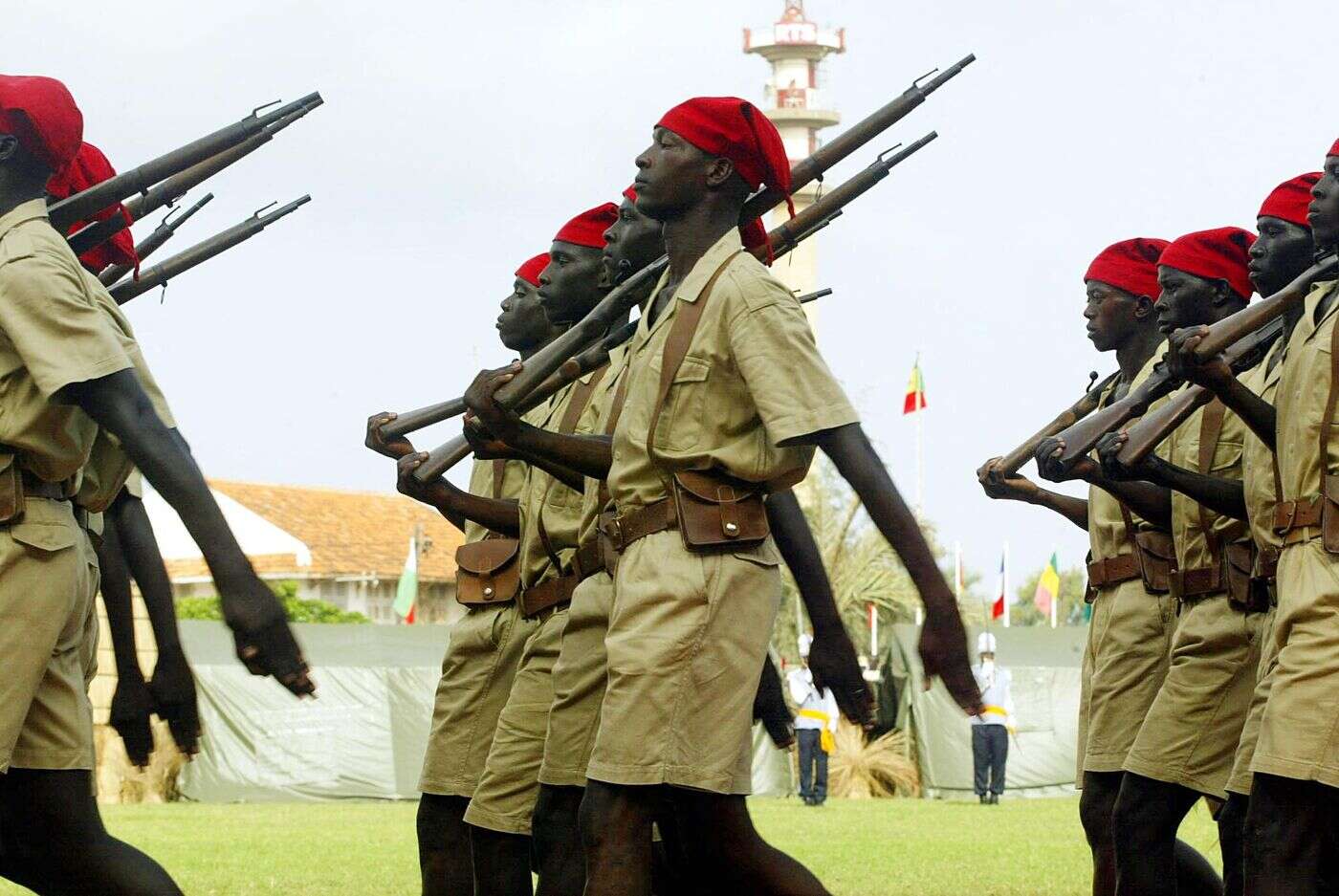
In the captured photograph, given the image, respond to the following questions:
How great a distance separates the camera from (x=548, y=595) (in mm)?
7734

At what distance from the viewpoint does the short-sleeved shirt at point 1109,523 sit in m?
8.45

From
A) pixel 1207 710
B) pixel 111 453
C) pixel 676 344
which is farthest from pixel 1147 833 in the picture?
pixel 111 453

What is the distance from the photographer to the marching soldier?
492cm

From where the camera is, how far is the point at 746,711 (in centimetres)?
562

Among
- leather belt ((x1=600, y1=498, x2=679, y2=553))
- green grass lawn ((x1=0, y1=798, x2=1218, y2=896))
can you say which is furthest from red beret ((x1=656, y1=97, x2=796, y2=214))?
green grass lawn ((x1=0, y1=798, x2=1218, y2=896))

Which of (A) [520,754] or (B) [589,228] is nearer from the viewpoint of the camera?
(A) [520,754]

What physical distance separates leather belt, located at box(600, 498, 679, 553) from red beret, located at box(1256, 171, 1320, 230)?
9.52ft

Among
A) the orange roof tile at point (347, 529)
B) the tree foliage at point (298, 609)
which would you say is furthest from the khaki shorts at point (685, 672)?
the orange roof tile at point (347, 529)

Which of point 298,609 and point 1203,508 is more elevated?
point 1203,508

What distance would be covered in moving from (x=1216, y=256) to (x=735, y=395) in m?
3.29

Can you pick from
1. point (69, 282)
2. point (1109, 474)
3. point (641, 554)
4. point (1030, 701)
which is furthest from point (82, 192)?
point (1030, 701)

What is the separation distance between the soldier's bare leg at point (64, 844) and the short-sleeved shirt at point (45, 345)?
710 millimetres

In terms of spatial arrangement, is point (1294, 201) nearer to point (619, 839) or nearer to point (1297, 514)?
point (1297, 514)

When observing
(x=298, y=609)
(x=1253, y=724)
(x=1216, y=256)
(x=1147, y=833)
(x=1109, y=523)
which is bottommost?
(x=298, y=609)
